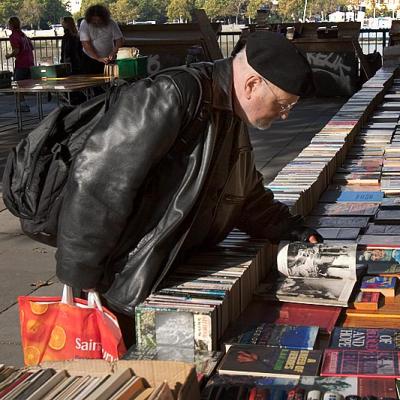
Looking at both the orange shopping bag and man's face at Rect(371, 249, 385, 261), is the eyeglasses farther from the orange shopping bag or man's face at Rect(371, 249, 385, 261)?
man's face at Rect(371, 249, 385, 261)

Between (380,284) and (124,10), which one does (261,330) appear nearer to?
(380,284)

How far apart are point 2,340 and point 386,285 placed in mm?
2517

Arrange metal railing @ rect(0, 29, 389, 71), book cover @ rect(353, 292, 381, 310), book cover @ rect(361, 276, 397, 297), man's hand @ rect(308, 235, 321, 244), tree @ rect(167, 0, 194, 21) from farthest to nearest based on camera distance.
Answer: tree @ rect(167, 0, 194, 21)
metal railing @ rect(0, 29, 389, 71)
man's hand @ rect(308, 235, 321, 244)
book cover @ rect(361, 276, 397, 297)
book cover @ rect(353, 292, 381, 310)

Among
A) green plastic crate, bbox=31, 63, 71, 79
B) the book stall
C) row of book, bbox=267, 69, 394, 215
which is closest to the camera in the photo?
the book stall

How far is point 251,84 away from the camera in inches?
114

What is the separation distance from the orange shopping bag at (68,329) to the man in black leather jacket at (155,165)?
108 mm

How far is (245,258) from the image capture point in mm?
3338

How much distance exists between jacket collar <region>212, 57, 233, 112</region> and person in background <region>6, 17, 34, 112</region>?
14289 mm

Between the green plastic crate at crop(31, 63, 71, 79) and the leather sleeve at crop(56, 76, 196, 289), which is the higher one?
the leather sleeve at crop(56, 76, 196, 289)

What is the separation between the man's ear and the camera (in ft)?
9.43

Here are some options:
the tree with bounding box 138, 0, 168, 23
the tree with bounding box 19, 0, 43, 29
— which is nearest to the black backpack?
the tree with bounding box 19, 0, 43, 29

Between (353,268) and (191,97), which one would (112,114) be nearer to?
(191,97)

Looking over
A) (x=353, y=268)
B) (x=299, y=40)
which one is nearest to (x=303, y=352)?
(x=353, y=268)

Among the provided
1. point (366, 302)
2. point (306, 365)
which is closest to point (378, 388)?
point (306, 365)
